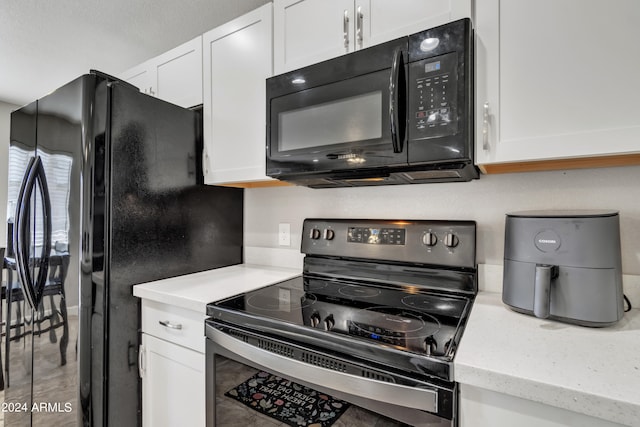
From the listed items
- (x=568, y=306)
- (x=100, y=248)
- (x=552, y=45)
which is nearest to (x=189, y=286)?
(x=100, y=248)

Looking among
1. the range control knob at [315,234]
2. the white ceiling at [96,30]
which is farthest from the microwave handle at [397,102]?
the white ceiling at [96,30]

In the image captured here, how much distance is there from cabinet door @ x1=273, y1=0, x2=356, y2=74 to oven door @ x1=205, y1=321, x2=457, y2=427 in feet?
3.58

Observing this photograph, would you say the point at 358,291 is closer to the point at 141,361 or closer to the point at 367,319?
the point at 367,319

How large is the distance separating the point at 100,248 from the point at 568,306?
5.28 feet

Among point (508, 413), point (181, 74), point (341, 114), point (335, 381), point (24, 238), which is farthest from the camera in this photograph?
point (181, 74)

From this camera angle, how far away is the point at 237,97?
1.48 m

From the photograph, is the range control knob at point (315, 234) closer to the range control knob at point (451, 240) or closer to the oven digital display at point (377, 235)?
the oven digital display at point (377, 235)

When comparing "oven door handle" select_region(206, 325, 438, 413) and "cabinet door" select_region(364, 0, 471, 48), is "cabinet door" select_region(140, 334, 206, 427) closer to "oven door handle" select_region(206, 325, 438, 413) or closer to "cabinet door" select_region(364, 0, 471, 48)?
"oven door handle" select_region(206, 325, 438, 413)

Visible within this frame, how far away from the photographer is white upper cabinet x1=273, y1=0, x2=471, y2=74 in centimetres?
102

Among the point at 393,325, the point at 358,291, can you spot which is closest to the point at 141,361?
the point at 358,291

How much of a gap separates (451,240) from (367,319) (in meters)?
0.52

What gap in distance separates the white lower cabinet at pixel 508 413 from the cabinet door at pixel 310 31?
1168mm

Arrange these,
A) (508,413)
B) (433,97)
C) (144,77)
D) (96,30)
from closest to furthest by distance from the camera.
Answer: (508,413)
(433,97)
(144,77)
(96,30)

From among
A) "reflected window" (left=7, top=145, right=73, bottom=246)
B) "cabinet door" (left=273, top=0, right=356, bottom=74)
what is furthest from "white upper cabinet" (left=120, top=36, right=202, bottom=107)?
"reflected window" (left=7, top=145, right=73, bottom=246)
